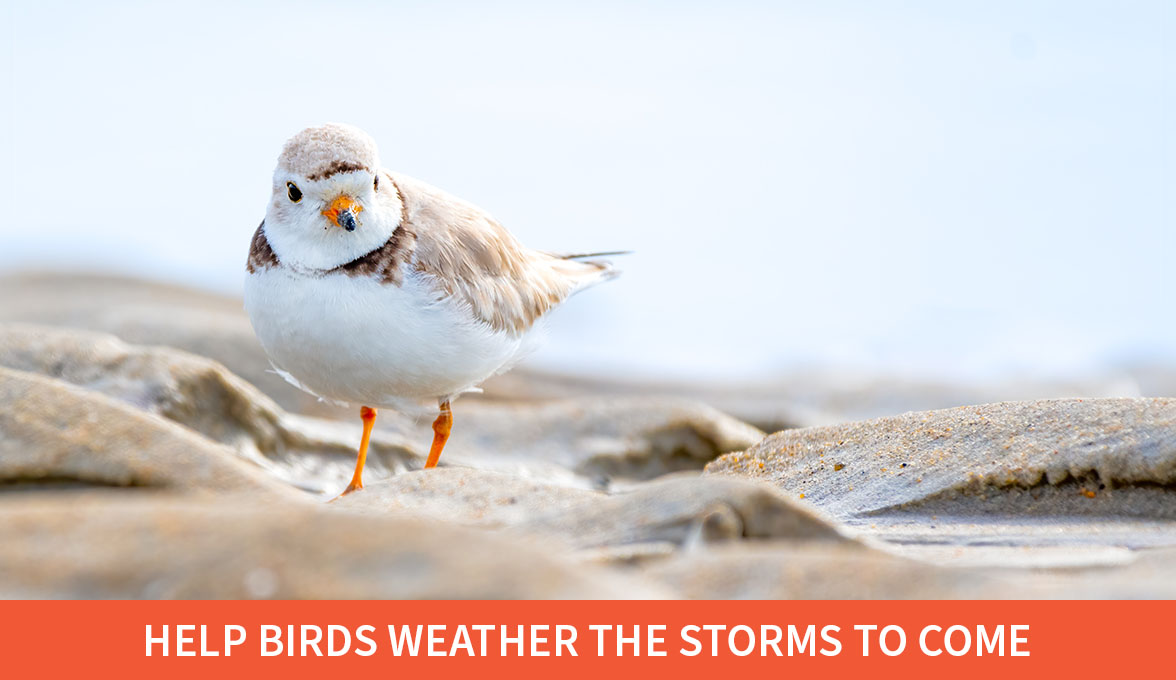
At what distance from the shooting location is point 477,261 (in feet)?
17.6

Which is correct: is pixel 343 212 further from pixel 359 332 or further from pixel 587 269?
pixel 587 269

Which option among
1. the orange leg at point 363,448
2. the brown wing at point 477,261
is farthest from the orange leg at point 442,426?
the brown wing at point 477,261

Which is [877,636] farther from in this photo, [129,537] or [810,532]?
[129,537]

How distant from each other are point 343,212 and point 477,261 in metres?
0.93

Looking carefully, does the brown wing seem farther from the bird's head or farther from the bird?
the bird's head

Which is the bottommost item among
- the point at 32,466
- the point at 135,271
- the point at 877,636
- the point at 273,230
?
the point at 877,636

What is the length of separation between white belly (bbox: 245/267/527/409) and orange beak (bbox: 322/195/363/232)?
21cm

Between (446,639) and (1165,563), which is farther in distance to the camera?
(1165,563)

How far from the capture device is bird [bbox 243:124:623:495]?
15.1 feet

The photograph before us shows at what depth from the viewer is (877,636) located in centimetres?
241

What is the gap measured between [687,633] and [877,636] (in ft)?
1.26

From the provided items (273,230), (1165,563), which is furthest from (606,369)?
(1165,563)

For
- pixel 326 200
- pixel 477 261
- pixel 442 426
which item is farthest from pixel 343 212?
pixel 442 426

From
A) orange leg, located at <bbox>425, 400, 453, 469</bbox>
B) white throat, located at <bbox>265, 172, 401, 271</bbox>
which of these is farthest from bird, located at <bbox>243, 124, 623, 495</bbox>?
orange leg, located at <bbox>425, 400, 453, 469</bbox>
